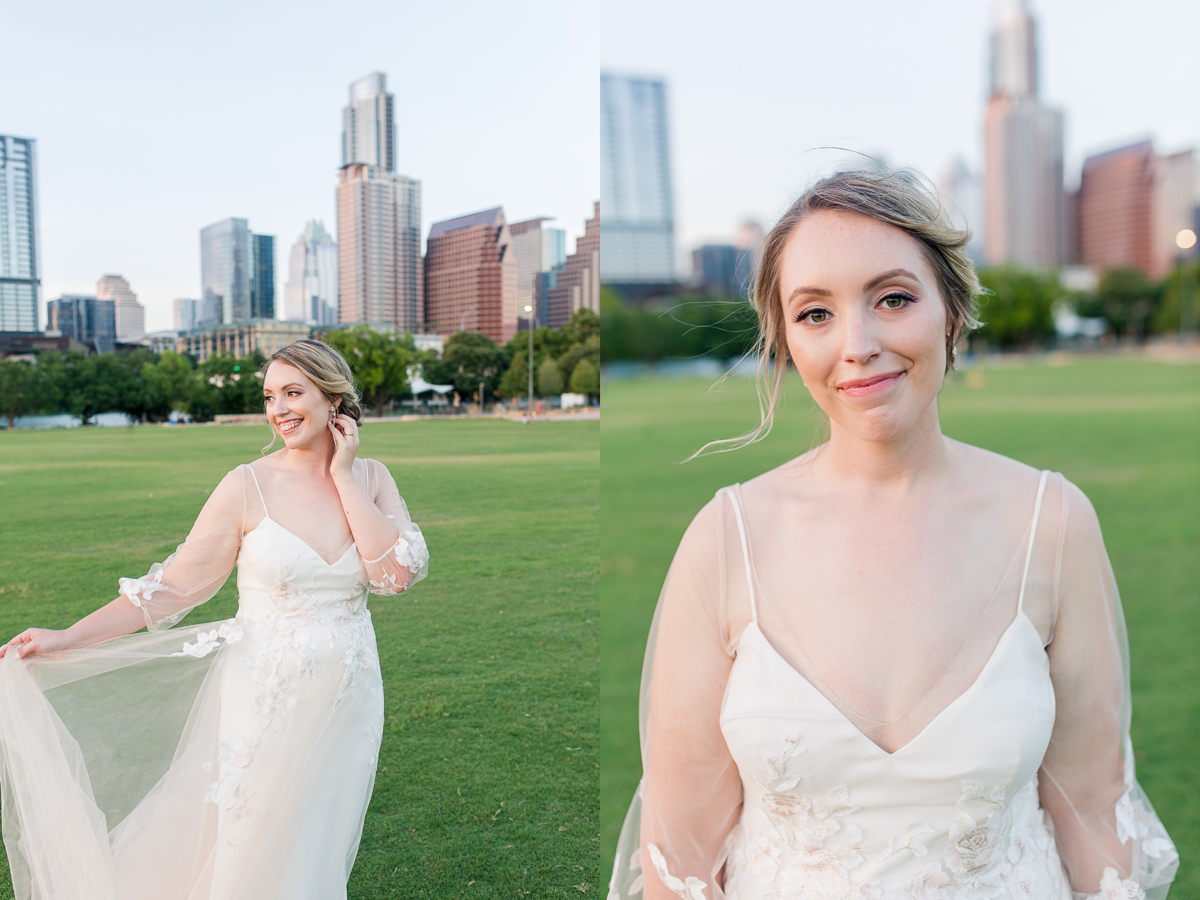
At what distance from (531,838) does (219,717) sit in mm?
2012

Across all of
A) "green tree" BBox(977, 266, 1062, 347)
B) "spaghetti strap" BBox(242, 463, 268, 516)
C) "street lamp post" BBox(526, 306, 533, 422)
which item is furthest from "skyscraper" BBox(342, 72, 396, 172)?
"green tree" BBox(977, 266, 1062, 347)

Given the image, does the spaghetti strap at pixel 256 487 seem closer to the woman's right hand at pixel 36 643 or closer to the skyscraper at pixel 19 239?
the woman's right hand at pixel 36 643

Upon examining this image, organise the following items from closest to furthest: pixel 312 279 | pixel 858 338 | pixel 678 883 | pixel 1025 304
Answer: pixel 858 338
pixel 678 883
pixel 312 279
pixel 1025 304

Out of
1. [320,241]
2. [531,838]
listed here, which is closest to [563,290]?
[320,241]

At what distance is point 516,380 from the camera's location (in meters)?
5.07

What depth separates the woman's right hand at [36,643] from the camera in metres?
2.38

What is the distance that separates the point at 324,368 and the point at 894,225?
1633 mm

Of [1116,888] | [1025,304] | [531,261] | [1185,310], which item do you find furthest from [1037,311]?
[1116,888]

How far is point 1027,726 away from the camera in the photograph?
1610mm

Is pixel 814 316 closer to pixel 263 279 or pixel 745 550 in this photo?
pixel 745 550

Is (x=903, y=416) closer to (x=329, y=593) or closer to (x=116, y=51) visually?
(x=329, y=593)

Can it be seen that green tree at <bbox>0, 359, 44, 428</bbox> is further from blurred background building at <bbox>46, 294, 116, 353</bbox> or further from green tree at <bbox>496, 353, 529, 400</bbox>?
green tree at <bbox>496, 353, 529, 400</bbox>

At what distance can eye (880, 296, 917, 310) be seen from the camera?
1611 mm
